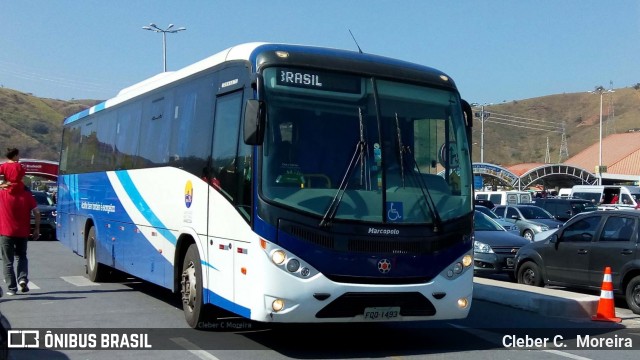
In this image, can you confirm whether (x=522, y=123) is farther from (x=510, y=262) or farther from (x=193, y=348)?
(x=193, y=348)

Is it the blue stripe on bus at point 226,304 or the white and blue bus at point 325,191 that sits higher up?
the white and blue bus at point 325,191

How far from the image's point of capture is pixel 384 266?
325 inches

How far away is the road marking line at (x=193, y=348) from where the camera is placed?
27.1 feet

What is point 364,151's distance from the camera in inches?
331

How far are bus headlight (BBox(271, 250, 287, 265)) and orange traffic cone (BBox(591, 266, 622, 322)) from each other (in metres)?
5.78

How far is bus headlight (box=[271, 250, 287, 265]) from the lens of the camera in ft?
25.9

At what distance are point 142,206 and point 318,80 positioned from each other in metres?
4.82

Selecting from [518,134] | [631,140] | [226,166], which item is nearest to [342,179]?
[226,166]

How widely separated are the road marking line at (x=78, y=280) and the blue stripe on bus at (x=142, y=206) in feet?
7.98

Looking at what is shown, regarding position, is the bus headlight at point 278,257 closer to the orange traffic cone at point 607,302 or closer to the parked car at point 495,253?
the orange traffic cone at point 607,302

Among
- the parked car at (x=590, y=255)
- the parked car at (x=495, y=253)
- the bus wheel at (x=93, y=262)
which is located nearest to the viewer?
the parked car at (x=590, y=255)

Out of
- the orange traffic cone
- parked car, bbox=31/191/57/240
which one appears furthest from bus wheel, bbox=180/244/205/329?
parked car, bbox=31/191/57/240

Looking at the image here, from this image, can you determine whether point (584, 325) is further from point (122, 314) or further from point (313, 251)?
point (122, 314)

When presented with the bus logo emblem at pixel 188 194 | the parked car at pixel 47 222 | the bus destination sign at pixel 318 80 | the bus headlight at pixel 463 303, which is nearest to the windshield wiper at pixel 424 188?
the bus destination sign at pixel 318 80
